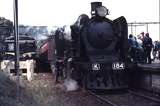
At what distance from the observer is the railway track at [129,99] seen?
43.8ft

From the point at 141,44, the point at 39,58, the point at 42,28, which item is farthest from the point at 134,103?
the point at 42,28

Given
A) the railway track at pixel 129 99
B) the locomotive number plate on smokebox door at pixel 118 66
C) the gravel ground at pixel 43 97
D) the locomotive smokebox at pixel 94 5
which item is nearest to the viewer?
the gravel ground at pixel 43 97

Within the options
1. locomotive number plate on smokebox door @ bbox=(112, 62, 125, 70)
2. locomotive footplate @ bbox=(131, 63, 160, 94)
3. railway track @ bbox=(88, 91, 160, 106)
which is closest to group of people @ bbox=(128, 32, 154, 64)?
locomotive footplate @ bbox=(131, 63, 160, 94)

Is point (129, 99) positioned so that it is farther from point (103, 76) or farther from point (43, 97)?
point (43, 97)

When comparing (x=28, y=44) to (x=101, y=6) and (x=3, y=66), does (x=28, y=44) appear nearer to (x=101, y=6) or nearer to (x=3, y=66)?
(x=3, y=66)

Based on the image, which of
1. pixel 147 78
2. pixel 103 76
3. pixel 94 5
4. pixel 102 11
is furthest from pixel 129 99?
pixel 94 5

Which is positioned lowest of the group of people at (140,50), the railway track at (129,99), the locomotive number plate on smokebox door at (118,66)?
the railway track at (129,99)

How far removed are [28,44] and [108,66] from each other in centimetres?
1302

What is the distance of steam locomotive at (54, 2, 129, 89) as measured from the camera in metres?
16.5

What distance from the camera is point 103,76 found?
16500mm

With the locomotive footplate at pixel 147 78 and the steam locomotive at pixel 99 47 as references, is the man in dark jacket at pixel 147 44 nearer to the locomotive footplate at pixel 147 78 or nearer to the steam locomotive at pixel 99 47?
the steam locomotive at pixel 99 47

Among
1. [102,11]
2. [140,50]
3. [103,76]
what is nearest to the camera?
[103,76]

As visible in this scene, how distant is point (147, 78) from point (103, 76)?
1.64 meters

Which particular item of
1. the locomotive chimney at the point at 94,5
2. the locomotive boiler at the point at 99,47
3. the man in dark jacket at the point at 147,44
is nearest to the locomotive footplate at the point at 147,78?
the locomotive boiler at the point at 99,47
